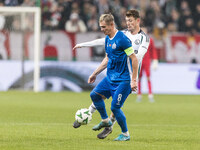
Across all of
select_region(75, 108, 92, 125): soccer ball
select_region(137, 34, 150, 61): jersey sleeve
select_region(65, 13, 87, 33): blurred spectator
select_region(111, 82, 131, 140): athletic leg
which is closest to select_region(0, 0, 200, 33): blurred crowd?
select_region(65, 13, 87, 33): blurred spectator

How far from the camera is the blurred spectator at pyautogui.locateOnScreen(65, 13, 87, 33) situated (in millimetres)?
23500

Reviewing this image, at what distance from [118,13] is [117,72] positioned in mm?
16184

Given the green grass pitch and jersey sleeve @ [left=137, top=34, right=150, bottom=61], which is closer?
the green grass pitch

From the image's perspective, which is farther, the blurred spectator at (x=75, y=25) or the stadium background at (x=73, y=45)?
the blurred spectator at (x=75, y=25)

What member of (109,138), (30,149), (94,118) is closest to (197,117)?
(94,118)

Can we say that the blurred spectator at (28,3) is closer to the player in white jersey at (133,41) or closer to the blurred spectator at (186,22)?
the blurred spectator at (186,22)

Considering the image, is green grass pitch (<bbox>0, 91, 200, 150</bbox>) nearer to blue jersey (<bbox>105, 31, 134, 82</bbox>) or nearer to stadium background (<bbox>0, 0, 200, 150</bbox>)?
stadium background (<bbox>0, 0, 200, 150</bbox>)

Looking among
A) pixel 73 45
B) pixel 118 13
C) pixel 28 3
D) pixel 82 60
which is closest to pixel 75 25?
pixel 73 45

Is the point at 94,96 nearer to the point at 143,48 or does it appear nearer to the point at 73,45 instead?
the point at 143,48

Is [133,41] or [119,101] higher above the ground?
[133,41]

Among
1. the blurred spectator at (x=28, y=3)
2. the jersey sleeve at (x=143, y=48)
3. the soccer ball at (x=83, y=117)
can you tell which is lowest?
the soccer ball at (x=83, y=117)

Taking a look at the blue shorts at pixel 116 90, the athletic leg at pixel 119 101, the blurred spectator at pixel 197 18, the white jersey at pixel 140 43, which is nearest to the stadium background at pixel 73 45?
the blurred spectator at pixel 197 18

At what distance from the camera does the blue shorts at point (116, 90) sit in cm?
850

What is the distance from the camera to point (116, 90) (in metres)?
8.57
